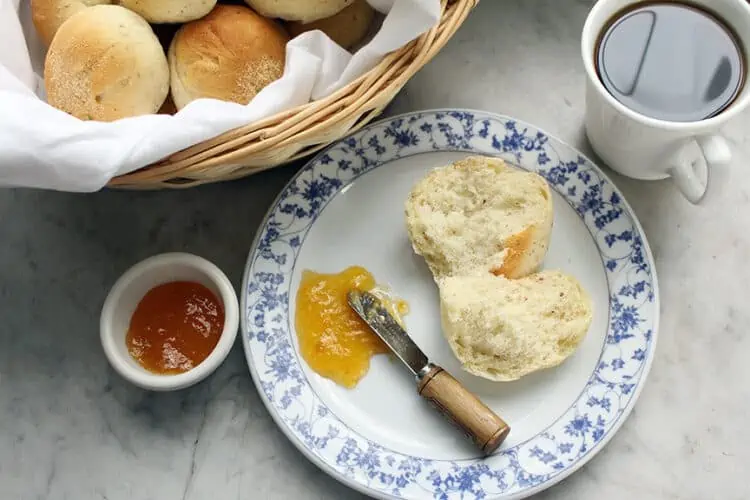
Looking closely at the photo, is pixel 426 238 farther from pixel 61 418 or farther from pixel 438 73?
pixel 61 418

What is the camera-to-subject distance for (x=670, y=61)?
3.25 feet

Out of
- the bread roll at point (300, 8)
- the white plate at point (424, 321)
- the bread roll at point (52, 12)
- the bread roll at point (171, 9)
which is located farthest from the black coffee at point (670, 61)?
the bread roll at point (52, 12)

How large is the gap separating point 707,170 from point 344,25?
48cm

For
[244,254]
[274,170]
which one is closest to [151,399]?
[244,254]

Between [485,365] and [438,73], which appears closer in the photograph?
[485,365]

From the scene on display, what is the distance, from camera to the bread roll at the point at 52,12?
977 mm

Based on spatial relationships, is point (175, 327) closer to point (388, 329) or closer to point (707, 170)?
point (388, 329)

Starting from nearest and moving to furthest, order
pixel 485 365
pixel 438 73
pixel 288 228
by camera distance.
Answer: pixel 485 365 → pixel 288 228 → pixel 438 73

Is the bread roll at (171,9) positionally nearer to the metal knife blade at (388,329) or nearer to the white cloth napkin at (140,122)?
the white cloth napkin at (140,122)

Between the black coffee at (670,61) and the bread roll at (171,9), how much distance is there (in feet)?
1.61

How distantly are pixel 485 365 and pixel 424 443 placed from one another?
4.7 inches

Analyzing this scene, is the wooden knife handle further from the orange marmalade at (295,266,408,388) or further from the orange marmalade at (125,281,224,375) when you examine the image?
the orange marmalade at (125,281,224,375)

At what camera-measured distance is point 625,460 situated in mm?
988

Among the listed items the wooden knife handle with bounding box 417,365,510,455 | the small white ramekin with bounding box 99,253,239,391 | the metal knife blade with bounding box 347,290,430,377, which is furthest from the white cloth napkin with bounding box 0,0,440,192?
the wooden knife handle with bounding box 417,365,510,455
